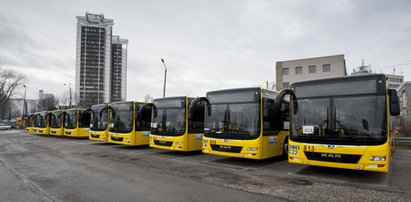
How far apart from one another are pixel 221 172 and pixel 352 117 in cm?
414

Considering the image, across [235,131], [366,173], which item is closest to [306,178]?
[366,173]

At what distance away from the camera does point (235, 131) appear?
32.5 feet

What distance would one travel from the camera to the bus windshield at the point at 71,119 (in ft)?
76.2

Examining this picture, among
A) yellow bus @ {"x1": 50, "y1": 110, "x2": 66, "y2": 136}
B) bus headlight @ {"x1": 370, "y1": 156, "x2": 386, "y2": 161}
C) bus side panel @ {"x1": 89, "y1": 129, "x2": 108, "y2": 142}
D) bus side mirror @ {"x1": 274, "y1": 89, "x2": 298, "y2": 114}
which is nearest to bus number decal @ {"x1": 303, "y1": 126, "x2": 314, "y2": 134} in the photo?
bus side mirror @ {"x1": 274, "y1": 89, "x2": 298, "y2": 114}

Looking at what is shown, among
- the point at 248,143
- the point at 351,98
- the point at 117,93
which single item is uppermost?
the point at 117,93

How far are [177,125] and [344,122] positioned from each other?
7.22m

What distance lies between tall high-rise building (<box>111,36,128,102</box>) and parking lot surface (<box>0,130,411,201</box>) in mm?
81079

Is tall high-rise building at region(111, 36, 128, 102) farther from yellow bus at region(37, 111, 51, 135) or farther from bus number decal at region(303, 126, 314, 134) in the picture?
bus number decal at region(303, 126, 314, 134)

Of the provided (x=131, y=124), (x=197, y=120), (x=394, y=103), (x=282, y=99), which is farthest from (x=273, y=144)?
(x=131, y=124)

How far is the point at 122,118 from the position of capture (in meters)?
15.8

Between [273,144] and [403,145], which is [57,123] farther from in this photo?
[403,145]

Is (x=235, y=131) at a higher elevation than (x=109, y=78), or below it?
below

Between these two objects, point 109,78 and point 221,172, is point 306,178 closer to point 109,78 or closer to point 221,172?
point 221,172

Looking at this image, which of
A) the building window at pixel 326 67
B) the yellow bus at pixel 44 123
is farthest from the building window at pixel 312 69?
the yellow bus at pixel 44 123
